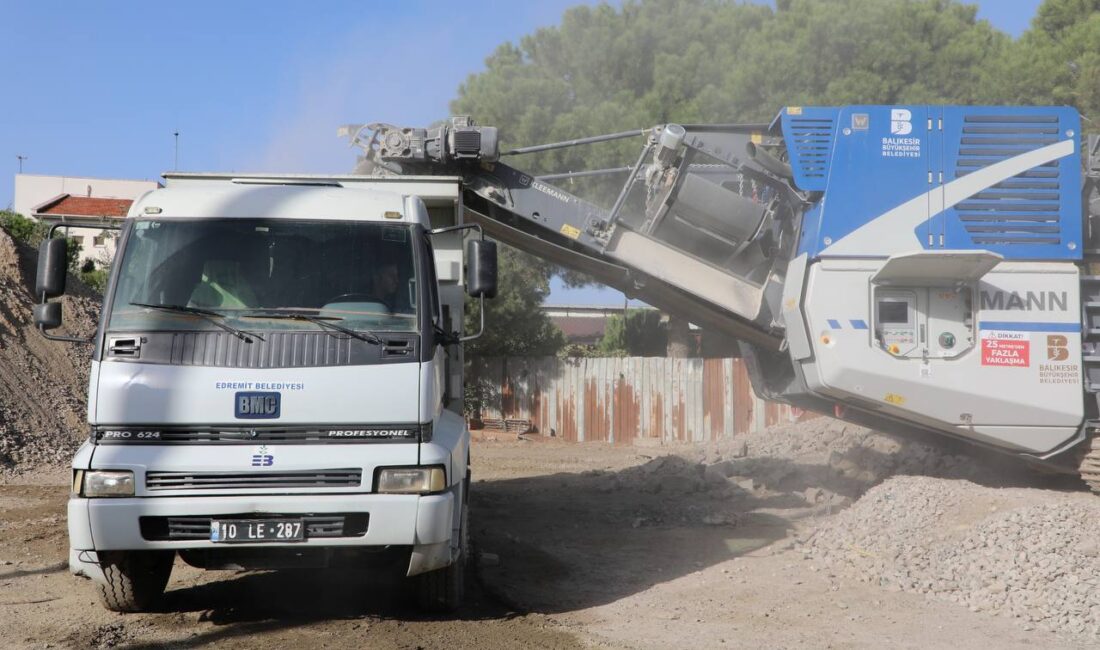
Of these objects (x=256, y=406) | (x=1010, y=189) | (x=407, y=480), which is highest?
(x=1010, y=189)

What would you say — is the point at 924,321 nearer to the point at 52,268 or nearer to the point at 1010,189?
the point at 1010,189

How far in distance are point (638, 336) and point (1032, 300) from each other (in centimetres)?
2136

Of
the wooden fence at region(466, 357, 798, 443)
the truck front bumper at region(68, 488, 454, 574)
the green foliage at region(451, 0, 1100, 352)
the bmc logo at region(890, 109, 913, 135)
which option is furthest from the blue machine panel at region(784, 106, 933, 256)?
the wooden fence at region(466, 357, 798, 443)

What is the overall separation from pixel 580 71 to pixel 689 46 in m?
2.64

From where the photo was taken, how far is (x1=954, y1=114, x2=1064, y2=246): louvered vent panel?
8867 millimetres

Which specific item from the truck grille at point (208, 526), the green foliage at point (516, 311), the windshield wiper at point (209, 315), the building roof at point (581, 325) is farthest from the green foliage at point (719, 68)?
the building roof at point (581, 325)

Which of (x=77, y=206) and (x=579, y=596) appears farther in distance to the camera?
(x=77, y=206)

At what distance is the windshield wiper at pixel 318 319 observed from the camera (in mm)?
5895

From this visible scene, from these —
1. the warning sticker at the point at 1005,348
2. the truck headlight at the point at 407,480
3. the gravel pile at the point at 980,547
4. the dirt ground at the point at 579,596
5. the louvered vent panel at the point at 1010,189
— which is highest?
the louvered vent panel at the point at 1010,189

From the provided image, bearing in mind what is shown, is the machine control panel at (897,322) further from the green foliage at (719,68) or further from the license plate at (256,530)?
the green foliage at (719,68)

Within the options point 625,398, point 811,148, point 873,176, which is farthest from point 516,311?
point 873,176

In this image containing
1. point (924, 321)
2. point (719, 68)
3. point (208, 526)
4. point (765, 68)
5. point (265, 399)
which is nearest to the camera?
point (208, 526)

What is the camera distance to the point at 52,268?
6.07 metres

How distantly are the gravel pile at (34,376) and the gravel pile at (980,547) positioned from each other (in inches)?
413
